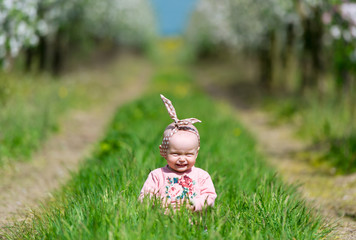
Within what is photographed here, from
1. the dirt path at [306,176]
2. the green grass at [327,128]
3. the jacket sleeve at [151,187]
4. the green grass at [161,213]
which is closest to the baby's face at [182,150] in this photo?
the jacket sleeve at [151,187]

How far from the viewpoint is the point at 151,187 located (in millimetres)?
3137

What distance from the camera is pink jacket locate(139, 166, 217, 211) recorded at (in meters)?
3.12

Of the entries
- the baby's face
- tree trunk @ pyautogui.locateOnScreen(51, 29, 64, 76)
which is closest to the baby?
the baby's face

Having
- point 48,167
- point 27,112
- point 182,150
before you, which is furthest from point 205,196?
point 27,112

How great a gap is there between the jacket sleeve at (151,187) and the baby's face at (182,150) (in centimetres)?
17

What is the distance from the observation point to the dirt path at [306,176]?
14.0ft

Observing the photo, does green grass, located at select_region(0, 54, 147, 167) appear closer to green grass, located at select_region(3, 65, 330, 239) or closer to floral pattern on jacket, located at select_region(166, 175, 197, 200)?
green grass, located at select_region(3, 65, 330, 239)

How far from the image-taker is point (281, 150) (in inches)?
323

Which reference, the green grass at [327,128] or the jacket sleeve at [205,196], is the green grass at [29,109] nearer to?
the jacket sleeve at [205,196]

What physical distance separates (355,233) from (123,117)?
6366mm

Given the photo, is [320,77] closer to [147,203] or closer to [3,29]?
[3,29]

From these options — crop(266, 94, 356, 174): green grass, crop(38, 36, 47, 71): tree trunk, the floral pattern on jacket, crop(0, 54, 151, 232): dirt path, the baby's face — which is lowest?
crop(0, 54, 151, 232): dirt path

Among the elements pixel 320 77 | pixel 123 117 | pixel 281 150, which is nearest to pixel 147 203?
pixel 281 150

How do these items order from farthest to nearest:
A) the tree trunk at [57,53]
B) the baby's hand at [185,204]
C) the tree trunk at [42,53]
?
the tree trunk at [57,53] < the tree trunk at [42,53] < the baby's hand at [185,204]
